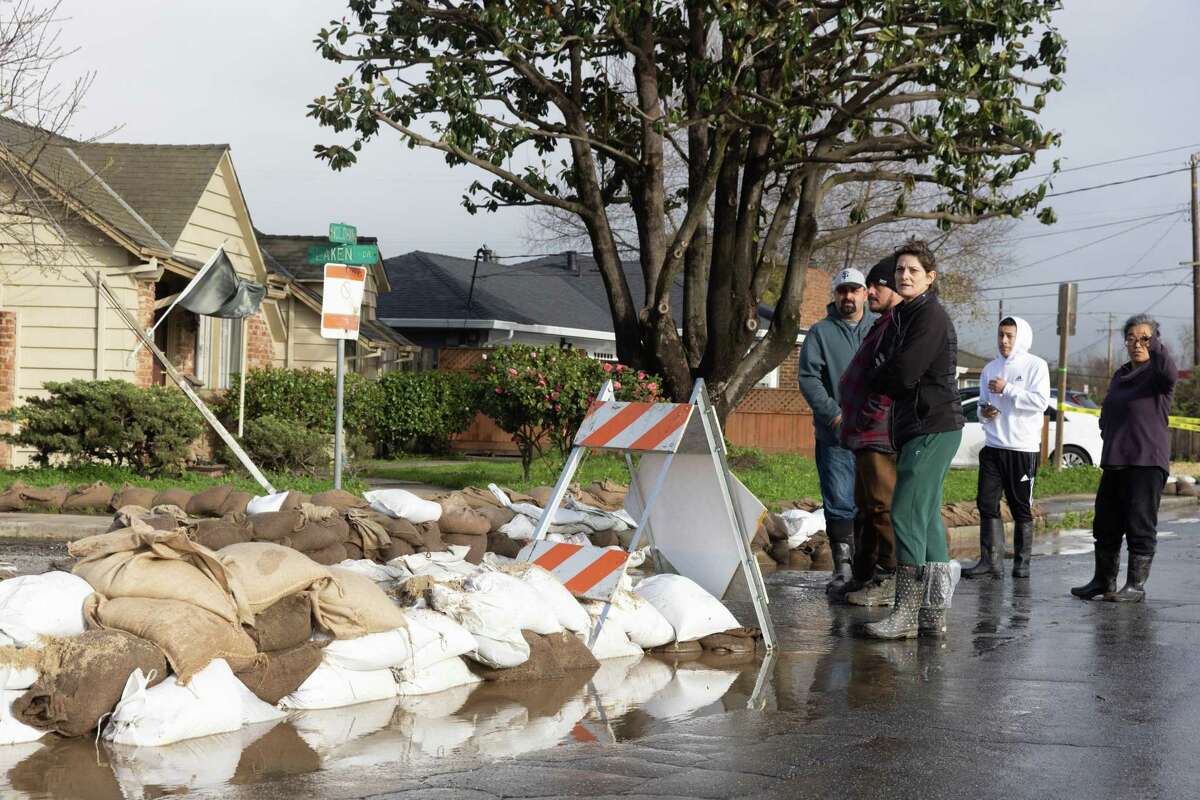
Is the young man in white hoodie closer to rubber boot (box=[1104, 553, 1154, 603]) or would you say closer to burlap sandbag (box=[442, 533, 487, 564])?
rubber boot (box=[1104, 553, 1154, 603])

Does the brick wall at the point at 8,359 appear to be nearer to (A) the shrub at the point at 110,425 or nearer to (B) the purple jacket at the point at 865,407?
(A) the shrub at the point at 110,425

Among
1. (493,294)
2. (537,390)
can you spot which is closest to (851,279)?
(537,390)

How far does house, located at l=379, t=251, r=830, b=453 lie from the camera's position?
112 feet

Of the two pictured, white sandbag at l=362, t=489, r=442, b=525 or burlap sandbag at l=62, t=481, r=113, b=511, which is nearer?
white sandbag at l=362, t=489, r=442, b=525

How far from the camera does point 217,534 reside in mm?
7570

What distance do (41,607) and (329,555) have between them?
2854 mm

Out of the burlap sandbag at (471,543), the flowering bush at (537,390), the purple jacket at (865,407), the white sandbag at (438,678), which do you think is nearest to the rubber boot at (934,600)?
the purple jacket at (865,407)

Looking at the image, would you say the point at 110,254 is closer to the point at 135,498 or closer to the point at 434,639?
the point at 135,498

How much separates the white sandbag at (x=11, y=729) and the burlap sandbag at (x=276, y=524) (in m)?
2.82

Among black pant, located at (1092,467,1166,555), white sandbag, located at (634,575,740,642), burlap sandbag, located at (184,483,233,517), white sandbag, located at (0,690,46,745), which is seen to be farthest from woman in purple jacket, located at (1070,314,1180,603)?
white sandbag, located at (0,690,46,745)

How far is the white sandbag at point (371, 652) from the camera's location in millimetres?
5941

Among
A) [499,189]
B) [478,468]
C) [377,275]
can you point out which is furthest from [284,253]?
[478,468]

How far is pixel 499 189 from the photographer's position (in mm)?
20750

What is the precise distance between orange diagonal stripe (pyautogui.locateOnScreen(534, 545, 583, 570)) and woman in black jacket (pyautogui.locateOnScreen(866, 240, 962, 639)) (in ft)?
5.63
